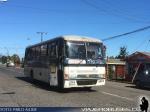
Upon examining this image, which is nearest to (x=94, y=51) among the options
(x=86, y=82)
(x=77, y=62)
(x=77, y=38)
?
(x=77, y=38)

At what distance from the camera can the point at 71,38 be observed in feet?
72.0

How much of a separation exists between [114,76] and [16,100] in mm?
35246

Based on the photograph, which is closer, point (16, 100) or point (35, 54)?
point (16, 100)

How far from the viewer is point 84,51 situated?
21859 millimetres

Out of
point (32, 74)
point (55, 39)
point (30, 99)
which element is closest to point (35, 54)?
point (32, 74)

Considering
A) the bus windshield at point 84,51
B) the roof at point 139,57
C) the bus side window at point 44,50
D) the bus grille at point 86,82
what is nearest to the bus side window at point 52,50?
the bus side window at point 44,50

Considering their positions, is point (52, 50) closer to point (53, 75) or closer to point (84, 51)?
point (53, 75)

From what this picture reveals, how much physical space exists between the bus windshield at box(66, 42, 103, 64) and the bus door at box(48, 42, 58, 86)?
1481 mm

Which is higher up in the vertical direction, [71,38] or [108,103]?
[71,38]

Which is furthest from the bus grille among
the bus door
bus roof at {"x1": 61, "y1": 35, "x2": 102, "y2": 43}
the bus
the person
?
the person

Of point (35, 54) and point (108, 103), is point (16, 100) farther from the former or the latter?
point (35, 54)

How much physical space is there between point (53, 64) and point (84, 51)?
2.51m

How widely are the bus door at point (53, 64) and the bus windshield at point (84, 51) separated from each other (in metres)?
1.48

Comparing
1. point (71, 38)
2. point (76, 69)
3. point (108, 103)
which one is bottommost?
point (108, 103)
